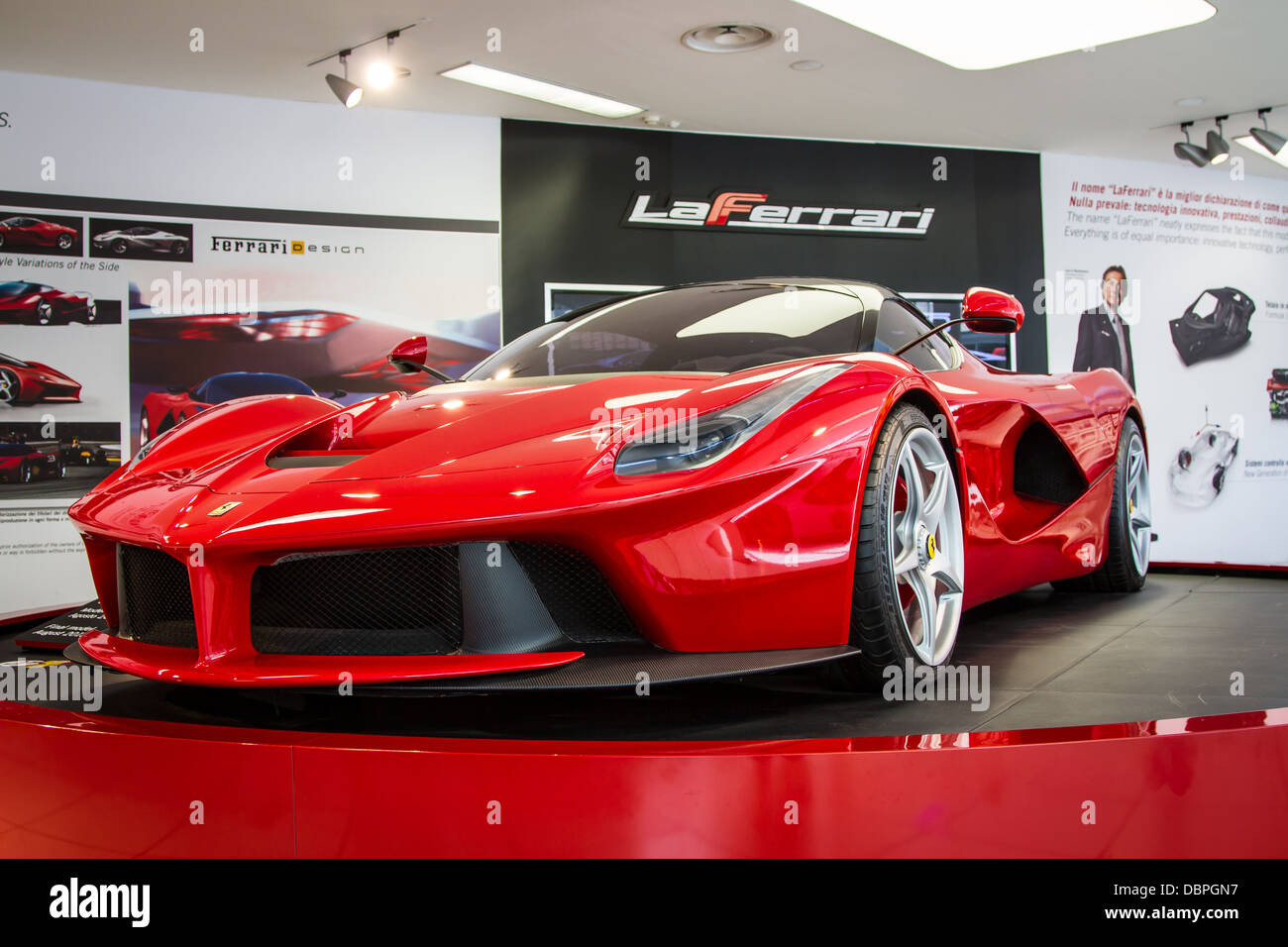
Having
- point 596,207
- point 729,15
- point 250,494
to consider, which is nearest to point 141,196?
point 596,207

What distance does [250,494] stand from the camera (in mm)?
1936

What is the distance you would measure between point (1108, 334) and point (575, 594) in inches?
339

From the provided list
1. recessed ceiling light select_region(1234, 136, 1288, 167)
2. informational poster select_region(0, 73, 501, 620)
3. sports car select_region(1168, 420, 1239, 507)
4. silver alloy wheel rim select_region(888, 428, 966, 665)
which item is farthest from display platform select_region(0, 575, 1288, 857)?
recessed ceiling light select_region(1234, 136, 1288, 167)

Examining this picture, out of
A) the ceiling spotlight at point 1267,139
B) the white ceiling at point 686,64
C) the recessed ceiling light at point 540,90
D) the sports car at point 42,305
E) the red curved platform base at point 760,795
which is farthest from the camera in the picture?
the ceiling spotlight at point 1267,139

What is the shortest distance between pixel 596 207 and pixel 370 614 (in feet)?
21.3

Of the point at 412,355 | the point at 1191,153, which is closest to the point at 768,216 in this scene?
the point at 1191,153

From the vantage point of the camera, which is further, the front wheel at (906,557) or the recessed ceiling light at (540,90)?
the recessed ceiling light at (540,90)

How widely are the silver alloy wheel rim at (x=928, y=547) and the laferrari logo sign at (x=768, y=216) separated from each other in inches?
237

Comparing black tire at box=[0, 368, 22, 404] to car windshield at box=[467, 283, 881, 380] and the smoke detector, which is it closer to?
the smoke detector

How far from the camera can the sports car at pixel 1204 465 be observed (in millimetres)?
9469

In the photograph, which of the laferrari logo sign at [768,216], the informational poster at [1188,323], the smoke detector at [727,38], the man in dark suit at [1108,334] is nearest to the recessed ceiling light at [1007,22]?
the smoke detector at [727,38]

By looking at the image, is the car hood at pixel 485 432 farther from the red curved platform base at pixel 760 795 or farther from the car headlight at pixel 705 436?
the red curved platform base at pixel 760 795

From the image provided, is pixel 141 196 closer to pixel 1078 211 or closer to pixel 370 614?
pixel 370 614

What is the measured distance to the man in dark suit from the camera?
920 centimetres
